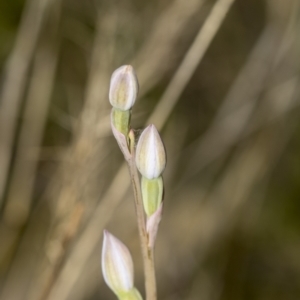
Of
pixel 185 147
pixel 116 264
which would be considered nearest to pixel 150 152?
pixel 116 264

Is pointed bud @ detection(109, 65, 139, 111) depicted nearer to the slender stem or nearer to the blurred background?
the slender stem

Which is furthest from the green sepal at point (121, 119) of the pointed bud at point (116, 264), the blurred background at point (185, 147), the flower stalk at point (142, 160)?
the blurred background at point (185, 147)

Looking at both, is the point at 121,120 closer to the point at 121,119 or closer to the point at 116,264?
the point at 121,119

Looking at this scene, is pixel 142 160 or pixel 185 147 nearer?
pixel 142 160

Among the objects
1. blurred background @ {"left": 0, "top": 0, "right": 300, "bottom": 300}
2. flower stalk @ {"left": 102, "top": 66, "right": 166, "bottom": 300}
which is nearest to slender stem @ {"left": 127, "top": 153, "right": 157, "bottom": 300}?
flower stalk @ {"left": 102, "top": 66, "right": 166, "bottom": 300}

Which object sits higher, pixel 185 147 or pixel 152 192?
pixel 185 147

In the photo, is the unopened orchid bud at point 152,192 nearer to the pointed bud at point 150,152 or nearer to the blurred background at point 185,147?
the pointed bud at point 150,152

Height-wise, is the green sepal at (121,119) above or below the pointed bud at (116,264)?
above
